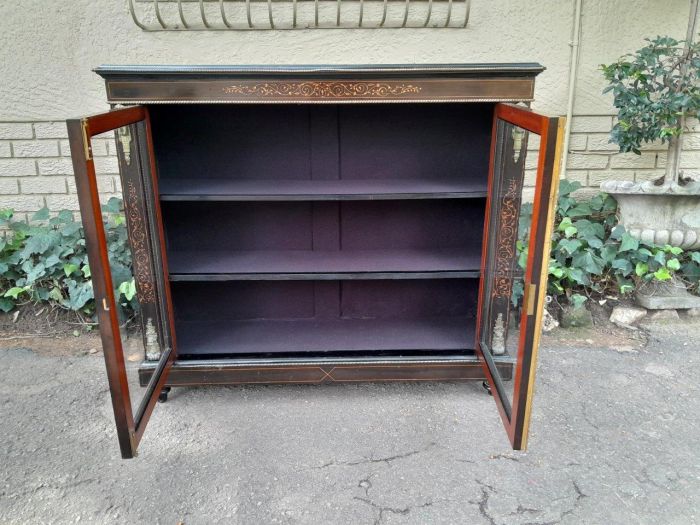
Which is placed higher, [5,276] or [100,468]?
[5,276]

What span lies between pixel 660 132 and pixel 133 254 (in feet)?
8.54

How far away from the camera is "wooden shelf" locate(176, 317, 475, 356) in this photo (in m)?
2.34

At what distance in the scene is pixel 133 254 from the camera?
6.72 ft

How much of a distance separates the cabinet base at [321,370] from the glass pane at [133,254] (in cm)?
17

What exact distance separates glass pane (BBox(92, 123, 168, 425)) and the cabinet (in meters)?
0.01

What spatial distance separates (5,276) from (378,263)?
2190 millimetres

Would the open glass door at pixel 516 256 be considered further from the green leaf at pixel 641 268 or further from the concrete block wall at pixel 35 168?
the concrete block wall at pixel 35 168

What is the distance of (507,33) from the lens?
2.88 meters

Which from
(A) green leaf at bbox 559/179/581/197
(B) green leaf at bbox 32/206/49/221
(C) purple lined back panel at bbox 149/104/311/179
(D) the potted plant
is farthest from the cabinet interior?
(B) green leaf at bbox 32/206/49/221

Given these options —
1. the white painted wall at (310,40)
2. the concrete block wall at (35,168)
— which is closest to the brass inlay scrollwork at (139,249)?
the white painted wall at (310,40)

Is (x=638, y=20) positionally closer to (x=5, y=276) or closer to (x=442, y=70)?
(x=442, y=70)

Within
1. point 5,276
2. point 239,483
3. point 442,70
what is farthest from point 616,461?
point 5,276

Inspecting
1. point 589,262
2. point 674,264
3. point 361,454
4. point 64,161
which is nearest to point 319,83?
point 361,454

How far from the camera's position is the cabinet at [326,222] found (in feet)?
6.13
